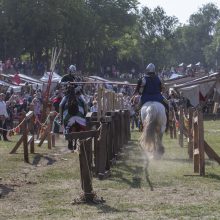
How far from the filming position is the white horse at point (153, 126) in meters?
16.0

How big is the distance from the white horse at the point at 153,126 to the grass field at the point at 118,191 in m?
0.33

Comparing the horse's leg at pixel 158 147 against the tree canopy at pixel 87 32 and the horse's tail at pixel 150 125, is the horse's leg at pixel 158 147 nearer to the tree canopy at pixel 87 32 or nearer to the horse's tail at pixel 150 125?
the horse's tail at pixel 150 125

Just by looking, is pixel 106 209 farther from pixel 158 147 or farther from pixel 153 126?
pixel 158 147

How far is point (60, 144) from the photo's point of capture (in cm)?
2414

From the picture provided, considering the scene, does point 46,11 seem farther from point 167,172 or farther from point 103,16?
point 167,172

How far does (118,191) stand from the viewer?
36.8 ft

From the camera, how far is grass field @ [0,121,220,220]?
9258 millimetres

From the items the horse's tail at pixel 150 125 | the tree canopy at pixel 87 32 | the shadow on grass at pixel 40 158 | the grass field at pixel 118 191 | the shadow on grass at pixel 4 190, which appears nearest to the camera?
the grass field at pixel 118 191

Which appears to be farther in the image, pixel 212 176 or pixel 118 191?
pixel 212 176

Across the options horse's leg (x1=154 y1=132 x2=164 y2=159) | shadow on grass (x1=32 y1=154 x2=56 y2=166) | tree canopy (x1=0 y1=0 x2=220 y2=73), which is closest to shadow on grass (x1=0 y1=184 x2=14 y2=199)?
shadow on grass (x1=32 y1=154 x2=56 y2=166)

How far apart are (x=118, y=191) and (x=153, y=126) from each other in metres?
5.03

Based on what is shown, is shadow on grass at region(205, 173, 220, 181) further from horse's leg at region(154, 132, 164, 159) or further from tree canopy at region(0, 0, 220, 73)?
tree canopy at region(0, 0, 220, 73)

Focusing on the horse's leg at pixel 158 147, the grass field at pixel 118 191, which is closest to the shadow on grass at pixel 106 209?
the grass field at pixel 118 191

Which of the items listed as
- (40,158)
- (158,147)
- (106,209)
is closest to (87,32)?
(40,158)
